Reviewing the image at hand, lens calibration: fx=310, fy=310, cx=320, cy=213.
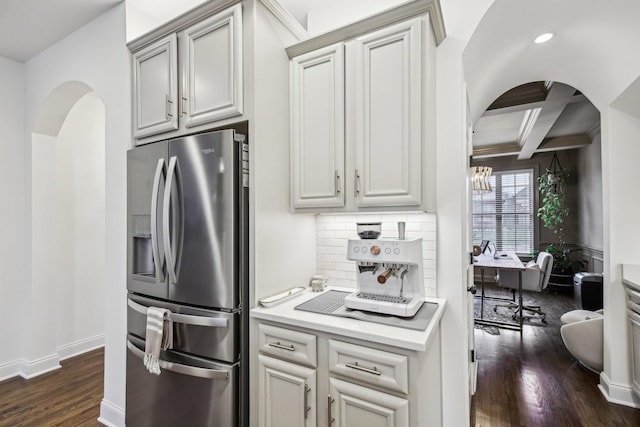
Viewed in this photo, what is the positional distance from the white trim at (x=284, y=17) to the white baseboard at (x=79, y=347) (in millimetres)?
3766

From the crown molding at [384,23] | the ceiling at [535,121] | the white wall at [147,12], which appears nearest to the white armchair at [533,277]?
the ceiling at [535,121]

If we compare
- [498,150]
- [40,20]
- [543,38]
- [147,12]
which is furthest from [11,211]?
[498,150]

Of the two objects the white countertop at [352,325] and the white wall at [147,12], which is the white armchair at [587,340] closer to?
the white countertop at [352,325]

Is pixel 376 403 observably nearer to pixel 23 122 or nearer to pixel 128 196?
pixel 128 196

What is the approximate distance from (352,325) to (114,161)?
207cm

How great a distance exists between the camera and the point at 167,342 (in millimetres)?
1769

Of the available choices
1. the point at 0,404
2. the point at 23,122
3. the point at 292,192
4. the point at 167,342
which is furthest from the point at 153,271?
the point at 23,122

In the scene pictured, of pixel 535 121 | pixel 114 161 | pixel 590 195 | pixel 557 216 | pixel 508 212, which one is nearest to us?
pixel 114 161

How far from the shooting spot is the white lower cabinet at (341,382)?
4.13 feet

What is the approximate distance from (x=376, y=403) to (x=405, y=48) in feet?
5.51

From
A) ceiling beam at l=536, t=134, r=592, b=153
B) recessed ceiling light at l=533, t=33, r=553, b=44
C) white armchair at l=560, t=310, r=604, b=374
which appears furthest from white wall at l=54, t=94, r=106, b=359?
ceiling beam at l=536, t=134, r=592, b=153

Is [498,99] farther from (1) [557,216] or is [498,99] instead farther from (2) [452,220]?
(1) [557,216]

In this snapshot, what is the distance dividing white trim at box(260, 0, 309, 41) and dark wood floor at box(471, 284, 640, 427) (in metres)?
2.88

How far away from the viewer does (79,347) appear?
11.0 feet
